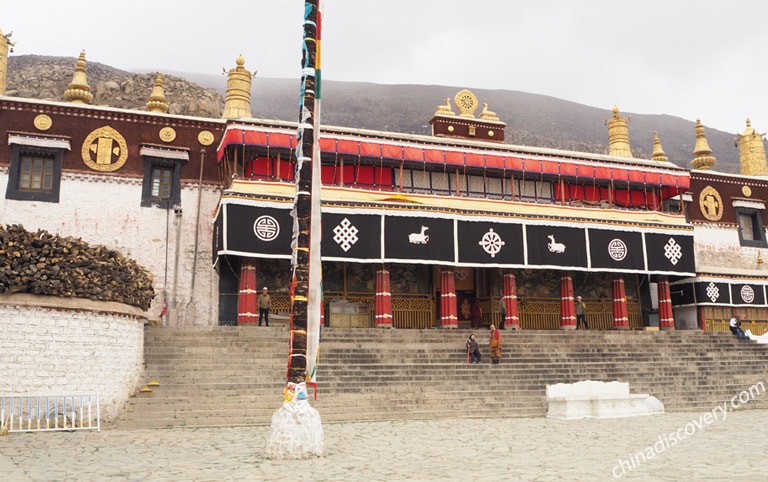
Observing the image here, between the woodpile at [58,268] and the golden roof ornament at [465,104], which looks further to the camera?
the golden roof ornament at [465,104]

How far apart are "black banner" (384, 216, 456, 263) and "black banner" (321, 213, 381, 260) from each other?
0.38m

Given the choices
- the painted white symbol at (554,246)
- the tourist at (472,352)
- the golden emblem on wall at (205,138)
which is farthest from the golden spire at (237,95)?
the tourist at (472,352)

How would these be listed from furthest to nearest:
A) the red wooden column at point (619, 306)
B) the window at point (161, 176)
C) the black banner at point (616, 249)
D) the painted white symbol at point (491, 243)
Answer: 1. the red wooden column at point (619, 306)
2. the black banner at point (616, 249)
3. the window at point (161, 176)
4. the painted white symbol at point (491, 243)

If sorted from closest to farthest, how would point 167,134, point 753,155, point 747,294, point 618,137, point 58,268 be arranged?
point 58,268 < point 167,134 < point 747,294 < point 618,137 < point 753,155

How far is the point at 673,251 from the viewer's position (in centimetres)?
2553

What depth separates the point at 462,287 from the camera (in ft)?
84.3

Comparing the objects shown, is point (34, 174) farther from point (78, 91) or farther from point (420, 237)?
point (420, 237)

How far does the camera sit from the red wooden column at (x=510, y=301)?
75.7 ft

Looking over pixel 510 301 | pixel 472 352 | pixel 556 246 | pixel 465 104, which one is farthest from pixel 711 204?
pixel 472 352

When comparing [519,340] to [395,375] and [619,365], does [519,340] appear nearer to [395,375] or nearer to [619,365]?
[619,365]

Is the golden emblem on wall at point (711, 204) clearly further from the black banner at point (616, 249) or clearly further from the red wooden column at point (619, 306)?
the red wooden column at point (619, 306)

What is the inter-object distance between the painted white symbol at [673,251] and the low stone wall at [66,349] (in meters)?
19.9

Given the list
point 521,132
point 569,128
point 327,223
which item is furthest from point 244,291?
point 569,128

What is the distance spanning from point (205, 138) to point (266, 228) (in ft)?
18.3
